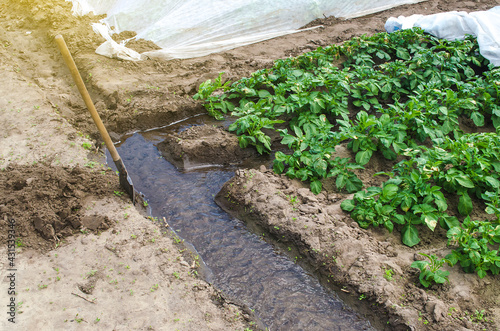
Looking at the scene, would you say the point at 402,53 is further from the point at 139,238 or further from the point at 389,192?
the point at 139,238

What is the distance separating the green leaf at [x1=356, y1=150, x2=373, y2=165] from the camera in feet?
14.3

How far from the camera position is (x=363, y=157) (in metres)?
4.38

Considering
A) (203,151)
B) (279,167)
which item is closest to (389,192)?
(279,167)

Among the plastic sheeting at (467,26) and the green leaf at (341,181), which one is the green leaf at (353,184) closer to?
the green leaf at (341,181)

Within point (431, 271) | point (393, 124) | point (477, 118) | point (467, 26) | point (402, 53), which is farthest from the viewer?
point (467, 26)

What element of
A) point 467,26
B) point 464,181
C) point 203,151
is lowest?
point 464,181

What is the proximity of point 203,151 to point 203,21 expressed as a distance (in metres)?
3.91

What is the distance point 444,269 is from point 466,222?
1.62ft

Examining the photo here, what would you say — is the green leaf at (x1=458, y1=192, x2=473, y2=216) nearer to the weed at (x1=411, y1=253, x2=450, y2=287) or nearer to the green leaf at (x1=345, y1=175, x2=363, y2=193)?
the weed at (x1=411, y1=253, x2=450, y2=287)

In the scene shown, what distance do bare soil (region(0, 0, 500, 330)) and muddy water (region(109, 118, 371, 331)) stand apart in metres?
0.18

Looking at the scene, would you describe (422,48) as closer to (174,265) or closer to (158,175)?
(158,175)

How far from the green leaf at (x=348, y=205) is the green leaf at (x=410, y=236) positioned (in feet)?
1.87

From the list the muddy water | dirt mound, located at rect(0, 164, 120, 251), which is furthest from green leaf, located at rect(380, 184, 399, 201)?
dirt mound, located at rect(0, 164, 120, 251)

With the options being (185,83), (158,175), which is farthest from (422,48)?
(158,175)
